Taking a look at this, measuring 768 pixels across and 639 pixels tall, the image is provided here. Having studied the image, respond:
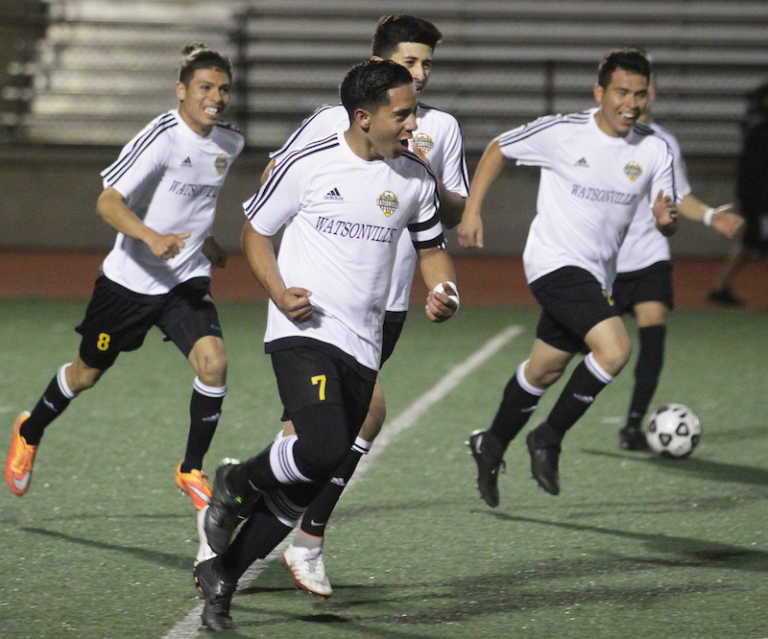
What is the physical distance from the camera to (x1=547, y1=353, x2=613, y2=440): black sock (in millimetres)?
5941

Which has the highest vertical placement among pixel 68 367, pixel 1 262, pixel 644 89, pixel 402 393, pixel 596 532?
pixel 644 89

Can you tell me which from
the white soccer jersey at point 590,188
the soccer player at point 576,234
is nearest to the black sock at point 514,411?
the soccer player at point 576,234

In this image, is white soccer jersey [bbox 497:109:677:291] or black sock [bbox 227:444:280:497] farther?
white soccer jersey [bbox 497:109:677:291]

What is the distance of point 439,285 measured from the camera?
4.38 meters

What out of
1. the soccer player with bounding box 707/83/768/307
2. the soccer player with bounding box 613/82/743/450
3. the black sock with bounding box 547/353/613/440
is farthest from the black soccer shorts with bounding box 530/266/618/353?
the soccer player with bounding box 707/83/768/307

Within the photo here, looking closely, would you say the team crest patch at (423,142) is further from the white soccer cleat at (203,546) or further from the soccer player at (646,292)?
the soccer player at (646,292)

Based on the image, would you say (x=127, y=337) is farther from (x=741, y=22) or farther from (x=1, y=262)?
(x=741, y=22)

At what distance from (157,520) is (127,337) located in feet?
2.66

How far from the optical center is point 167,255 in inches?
206

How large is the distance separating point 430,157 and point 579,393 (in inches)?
52.0

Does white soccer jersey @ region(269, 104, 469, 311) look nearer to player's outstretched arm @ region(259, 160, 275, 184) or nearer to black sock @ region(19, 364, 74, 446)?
player's outstretched arm @ region(259, 160, 275, 184)

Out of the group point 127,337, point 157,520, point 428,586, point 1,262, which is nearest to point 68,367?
point 127,337

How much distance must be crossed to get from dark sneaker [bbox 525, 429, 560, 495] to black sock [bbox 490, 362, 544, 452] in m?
0.21

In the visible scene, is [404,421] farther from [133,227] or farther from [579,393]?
[133,227]
